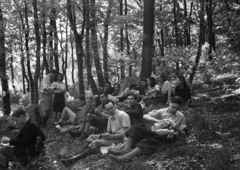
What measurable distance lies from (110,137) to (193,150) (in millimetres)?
1788

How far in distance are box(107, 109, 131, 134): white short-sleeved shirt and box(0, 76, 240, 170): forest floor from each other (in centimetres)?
68

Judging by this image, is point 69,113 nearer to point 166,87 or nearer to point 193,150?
point 166,87

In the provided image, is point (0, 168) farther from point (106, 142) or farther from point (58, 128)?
point (58, 128)

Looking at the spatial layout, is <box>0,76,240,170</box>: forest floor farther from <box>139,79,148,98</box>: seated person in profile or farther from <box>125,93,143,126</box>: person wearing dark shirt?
<box>139,79,148,98</box>: seated person in profile

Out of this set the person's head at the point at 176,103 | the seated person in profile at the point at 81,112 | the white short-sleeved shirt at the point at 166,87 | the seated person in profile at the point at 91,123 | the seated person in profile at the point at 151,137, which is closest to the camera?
the seated person in profile at the point at 151,137

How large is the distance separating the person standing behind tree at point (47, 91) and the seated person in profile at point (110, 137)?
3.30 metres

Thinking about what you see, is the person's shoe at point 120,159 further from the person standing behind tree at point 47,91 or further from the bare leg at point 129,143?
the person standing behind tree at point 47,91

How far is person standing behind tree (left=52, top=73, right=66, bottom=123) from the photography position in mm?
8570

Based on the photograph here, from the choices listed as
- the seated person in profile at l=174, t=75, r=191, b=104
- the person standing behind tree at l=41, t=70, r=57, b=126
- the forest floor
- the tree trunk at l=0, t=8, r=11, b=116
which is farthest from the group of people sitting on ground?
the tree trunk at l=0, t=8, r=11, b=116

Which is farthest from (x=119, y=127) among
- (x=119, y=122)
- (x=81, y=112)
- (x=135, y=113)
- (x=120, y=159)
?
(x=81, y=112)

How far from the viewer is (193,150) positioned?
191 inches

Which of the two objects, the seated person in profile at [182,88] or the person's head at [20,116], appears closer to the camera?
the person's head at [20,116]

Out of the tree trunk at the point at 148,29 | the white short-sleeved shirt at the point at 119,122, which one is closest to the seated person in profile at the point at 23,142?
the white short-sleeved shirt at the point at 119,122

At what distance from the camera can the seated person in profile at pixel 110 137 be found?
219 inches
